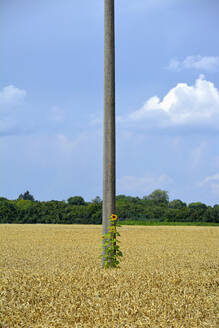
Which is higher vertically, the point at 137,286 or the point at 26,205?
the point at 26,205

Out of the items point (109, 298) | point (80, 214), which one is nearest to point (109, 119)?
point (109, 298)

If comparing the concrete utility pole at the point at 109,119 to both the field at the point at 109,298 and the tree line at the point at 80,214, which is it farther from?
the tree line at the point at 80,214

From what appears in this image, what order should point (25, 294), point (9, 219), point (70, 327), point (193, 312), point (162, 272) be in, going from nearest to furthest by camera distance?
1. point (70, 327)
2. point (193, 312)
3. point (25, 294)
4. point (162, 272)
5. point (9, 219)

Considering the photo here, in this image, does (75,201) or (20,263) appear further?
(75,201)

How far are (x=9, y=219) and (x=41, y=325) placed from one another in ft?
92.2

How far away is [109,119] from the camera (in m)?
6.75

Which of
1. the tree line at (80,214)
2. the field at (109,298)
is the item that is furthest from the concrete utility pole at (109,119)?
the tree line at (80,214)

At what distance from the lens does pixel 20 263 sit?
7.58m

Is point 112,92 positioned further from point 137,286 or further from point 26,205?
point 26,205

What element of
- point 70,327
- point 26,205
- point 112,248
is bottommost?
point 70,327

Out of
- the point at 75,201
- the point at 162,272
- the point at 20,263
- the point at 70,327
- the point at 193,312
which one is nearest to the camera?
the point at 70,327

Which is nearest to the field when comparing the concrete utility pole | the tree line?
the concrete utility pole

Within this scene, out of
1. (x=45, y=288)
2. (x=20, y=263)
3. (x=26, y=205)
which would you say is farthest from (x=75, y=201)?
(x=45, y=288)

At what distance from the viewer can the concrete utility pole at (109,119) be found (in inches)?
261
